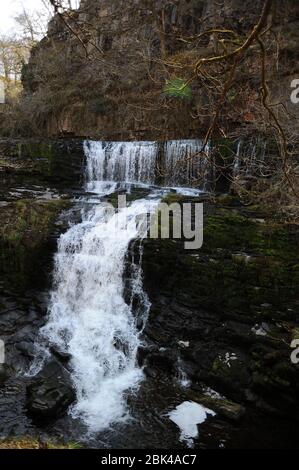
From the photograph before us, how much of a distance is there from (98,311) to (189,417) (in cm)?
296

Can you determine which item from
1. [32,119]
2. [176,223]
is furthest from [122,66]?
[176,223]

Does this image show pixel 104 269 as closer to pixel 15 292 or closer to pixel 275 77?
pixel 15 292

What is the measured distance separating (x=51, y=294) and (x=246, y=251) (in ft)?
14.2

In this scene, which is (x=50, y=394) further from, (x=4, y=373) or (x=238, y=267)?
(x=238, y=267)

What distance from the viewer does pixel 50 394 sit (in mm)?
6586

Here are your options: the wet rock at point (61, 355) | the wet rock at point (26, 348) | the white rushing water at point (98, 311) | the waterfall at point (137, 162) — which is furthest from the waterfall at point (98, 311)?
the waterfall at point (137, 162)

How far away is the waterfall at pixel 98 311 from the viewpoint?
7059 mm

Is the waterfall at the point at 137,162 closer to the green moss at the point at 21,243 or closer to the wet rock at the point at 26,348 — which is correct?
the green moss at the point at 21,243

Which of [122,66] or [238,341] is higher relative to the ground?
[122,66]

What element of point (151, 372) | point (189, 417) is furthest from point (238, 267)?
point (189, 417)

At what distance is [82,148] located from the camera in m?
13.7

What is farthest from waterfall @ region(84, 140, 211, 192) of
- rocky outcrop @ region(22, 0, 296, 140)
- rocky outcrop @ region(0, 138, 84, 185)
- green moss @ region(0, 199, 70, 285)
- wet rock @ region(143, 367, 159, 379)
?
wet rock @ region(143, 367, 159, 379)

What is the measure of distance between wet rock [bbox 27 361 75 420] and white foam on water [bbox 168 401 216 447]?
1761 millimetres

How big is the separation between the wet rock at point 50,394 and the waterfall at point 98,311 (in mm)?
193
